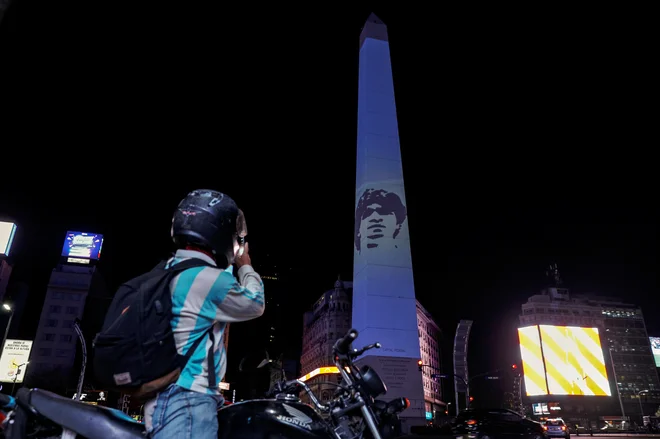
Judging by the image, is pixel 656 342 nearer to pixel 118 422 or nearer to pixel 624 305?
pixel 624 305

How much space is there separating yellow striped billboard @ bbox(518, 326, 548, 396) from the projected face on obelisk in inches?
1507

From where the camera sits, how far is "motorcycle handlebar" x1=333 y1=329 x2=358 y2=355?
2285 mm

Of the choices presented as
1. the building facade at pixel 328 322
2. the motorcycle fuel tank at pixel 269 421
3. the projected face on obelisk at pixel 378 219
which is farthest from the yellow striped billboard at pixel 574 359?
the motorcycle fuel tank at pixel 269 421

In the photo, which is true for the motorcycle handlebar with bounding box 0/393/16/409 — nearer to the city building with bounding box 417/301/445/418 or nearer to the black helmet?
the black helmet

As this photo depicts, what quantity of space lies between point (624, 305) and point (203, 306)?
121 meters

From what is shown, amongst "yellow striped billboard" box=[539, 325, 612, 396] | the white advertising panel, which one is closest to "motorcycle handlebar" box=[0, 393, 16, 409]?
the white advertising panel

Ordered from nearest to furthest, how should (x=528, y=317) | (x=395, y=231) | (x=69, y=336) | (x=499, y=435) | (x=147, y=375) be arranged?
1. (x=147, y=375)
2. (x=499, y=435)
3. (x=395, y=231)
4. (x=69, y=336)
5. (x=528, y=317)

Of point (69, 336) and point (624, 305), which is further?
point (624, 305)

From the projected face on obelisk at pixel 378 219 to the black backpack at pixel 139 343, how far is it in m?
20.9

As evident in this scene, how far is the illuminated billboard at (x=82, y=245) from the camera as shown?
175 feet

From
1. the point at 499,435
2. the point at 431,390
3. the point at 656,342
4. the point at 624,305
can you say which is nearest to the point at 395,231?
the point at 499,435

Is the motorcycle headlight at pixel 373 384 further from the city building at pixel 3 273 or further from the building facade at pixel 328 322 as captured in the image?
the building facade at pixel 328 322

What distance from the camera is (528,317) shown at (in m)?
86.3

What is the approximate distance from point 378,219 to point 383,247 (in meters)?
1.68
